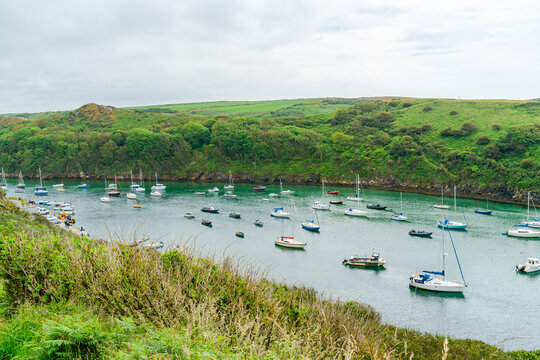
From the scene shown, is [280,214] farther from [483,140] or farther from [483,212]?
[483,140]

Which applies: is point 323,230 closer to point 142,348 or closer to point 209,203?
point 209,203

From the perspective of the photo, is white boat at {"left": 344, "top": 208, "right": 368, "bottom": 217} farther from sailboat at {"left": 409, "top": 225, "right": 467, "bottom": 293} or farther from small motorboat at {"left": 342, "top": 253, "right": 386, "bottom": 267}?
sailboat at {"left": 409, "top": 225, "right": 467, "bottom": 293}

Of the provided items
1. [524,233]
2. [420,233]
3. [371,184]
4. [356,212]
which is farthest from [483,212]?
[371,184]

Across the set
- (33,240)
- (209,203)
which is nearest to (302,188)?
(209,203)

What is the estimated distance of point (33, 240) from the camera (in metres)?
10.2

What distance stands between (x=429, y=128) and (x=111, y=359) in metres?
107

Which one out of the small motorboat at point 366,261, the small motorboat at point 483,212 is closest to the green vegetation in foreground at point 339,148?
the small motorboat at point 483,212

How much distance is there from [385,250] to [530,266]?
47.7 ft

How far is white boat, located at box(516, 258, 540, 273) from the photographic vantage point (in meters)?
37.3

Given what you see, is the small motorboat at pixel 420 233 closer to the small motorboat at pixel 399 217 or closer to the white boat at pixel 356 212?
the small motorboat at pixel 399 217

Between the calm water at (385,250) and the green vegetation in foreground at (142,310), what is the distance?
1.30 metres

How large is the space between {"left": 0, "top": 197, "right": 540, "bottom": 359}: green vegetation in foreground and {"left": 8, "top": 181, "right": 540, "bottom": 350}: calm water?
1.30 meters

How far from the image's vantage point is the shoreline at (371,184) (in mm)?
70500

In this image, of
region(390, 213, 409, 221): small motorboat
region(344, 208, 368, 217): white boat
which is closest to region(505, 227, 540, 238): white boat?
region(390, 213, 409, 221): small motorboat
